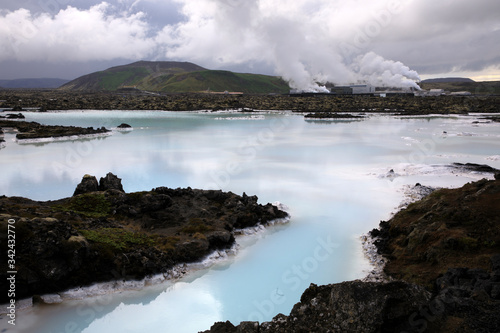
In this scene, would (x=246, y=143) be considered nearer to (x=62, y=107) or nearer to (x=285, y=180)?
(x=285, y=180)

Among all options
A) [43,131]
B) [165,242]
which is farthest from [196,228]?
[43,131]

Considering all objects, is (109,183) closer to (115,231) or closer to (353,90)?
(115,231)

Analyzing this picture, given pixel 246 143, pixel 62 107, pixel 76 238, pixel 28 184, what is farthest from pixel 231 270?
pixel 62 107

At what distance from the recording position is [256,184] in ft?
47.6

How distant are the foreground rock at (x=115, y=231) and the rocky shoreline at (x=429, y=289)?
11.3ft

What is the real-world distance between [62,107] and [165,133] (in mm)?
36652

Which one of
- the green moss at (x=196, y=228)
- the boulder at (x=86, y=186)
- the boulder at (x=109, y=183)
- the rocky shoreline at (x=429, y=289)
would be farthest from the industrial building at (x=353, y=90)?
the rocky shoreline at (x=429, y=289)

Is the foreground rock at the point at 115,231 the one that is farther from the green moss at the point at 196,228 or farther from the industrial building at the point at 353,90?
the industrial building at the point at 353,90

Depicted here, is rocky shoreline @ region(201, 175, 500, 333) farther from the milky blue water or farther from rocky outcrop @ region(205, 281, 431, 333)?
the milky blue water

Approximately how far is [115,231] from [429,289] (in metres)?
6.77

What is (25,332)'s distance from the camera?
18.5 feet

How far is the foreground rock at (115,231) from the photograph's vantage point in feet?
22.0

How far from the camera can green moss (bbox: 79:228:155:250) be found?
768cm

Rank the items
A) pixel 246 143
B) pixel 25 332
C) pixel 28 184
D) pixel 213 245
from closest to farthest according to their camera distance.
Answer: pixel 25 332, pixel 213 245, pixel 28 184, pixel 246 143
